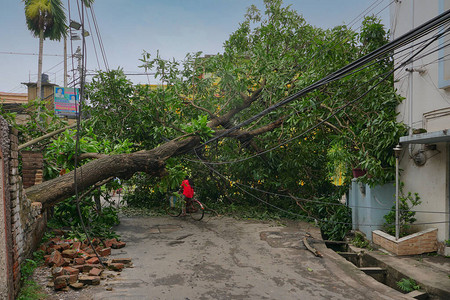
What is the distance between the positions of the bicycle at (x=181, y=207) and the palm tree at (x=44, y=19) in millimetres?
14541

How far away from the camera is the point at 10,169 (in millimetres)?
4605

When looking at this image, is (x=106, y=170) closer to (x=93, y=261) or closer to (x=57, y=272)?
(x=93, y=261)

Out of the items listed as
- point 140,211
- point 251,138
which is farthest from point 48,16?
point 251,138

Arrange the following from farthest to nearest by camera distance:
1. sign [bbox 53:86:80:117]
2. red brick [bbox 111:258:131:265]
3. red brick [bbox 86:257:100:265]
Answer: sign [bbox 53:86:80:117], red brick [bbox 111:258:131:265], red brick [bbox 86:257:100:265]

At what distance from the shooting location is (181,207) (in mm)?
11836

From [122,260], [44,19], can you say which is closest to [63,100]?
[44,19]

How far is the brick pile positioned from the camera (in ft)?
16.8

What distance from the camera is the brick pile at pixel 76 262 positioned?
5129 millimetres

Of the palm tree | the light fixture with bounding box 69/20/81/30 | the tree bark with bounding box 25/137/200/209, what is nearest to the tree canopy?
the tree bark with bounding box 25/137/200/209

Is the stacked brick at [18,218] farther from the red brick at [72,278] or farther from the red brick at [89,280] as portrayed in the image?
the red brick at [89,280]

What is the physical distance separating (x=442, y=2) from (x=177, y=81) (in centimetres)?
733

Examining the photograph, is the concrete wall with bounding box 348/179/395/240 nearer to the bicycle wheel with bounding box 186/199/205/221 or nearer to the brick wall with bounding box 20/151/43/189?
the bicycle wheel with bounding box 186/199/205/221

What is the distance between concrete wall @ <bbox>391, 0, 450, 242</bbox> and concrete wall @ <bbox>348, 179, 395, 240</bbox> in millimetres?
476

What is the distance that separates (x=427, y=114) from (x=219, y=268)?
544cm
